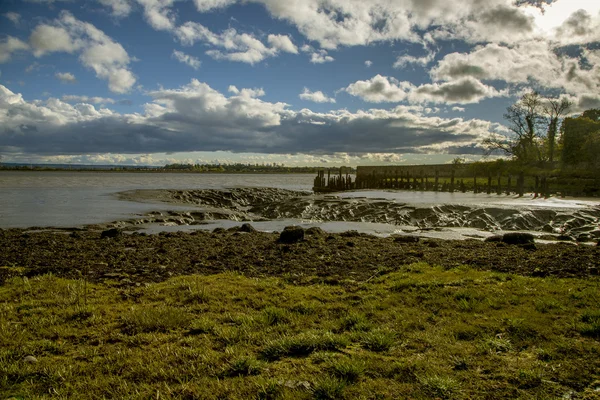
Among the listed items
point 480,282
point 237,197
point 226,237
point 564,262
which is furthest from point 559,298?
point 237,197

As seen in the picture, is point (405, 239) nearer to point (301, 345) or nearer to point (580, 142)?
point (301, 345)

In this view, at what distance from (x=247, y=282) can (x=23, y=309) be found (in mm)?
4245

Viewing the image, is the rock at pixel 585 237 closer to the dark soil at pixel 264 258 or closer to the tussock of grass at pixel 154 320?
the dark soil at pixel 264 258

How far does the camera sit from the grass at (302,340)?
13.3 ft

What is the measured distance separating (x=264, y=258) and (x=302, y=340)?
706cm

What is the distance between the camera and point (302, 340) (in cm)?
518

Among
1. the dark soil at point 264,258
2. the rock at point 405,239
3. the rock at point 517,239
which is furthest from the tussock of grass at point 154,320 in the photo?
the rock at point 517,239

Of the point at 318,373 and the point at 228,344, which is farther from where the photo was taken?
the point at 228,344

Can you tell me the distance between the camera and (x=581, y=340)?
16.9 ft

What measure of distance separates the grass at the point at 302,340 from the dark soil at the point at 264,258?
1501 millimetres

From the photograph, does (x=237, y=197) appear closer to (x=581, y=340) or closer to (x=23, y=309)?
(x=23, y=309)

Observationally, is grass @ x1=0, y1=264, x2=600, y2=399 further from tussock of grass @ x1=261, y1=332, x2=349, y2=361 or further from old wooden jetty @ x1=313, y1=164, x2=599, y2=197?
old wooden jetty @ x1=313, y1=164, x2=599, y2=197

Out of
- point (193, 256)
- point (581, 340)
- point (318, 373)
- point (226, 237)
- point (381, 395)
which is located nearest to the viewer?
point (381, 395)

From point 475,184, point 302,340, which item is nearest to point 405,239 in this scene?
point 302,340
